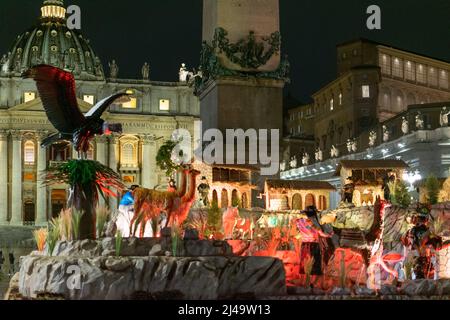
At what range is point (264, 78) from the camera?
30.5 m

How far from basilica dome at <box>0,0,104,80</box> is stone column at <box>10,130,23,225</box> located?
26958 mm

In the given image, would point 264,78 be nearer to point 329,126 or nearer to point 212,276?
point 212,276

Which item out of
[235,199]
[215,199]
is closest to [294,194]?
[235,199]

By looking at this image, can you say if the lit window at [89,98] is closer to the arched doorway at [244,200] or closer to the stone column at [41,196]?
the stone column at [41,196]

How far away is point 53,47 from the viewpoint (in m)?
152

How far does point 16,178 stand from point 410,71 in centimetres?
5471

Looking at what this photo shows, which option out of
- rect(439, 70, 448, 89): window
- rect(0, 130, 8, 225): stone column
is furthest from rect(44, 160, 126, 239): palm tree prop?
rect(0, 130, 8, 225): stone column

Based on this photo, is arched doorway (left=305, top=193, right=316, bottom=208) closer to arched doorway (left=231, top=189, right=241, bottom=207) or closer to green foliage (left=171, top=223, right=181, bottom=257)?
arched doorway (left=231, top=189, right=241, bottom=207)

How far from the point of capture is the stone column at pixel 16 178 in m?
116

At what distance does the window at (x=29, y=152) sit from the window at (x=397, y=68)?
53144 mm

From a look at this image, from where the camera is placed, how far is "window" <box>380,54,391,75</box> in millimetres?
84938
